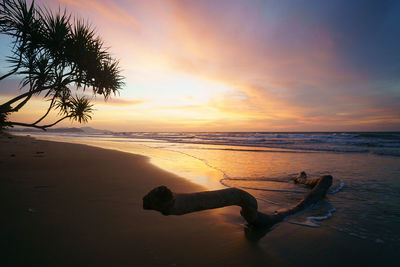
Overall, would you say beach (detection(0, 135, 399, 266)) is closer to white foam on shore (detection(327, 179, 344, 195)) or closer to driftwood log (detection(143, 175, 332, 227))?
driftwood log (detection(143, 175, 332, 227))

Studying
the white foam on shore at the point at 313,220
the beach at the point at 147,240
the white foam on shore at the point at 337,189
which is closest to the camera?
the beach at the point at 147,240

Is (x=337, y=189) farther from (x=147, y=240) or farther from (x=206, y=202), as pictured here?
(x=147, y=240)

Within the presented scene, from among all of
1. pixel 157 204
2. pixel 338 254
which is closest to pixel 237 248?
pixel 338 254

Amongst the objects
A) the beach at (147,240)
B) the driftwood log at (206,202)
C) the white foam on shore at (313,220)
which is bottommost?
the white foam on shore at (313,220)

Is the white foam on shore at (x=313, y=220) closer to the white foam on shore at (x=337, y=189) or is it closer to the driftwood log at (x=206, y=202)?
the driftwood log at (x=206, y=202)

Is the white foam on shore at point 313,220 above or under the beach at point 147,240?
under

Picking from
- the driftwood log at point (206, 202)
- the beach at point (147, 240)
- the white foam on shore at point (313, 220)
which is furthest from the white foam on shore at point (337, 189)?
the beach at point (147, 240)

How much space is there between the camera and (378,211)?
3.77 meters

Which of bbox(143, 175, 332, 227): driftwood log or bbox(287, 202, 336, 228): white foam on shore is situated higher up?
bbox(143, 175, 332, 227): driftwood log

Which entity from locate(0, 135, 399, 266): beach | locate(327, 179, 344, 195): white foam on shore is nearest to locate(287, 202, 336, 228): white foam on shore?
locate(0, 135, 399, 266): beach

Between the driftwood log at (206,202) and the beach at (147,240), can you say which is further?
the beach at (147,240)

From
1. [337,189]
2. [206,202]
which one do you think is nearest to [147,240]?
[206,202]

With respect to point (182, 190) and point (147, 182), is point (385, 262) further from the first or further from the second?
point (147, 182)

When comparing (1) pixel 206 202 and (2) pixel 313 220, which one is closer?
(1) pixel 206 202
